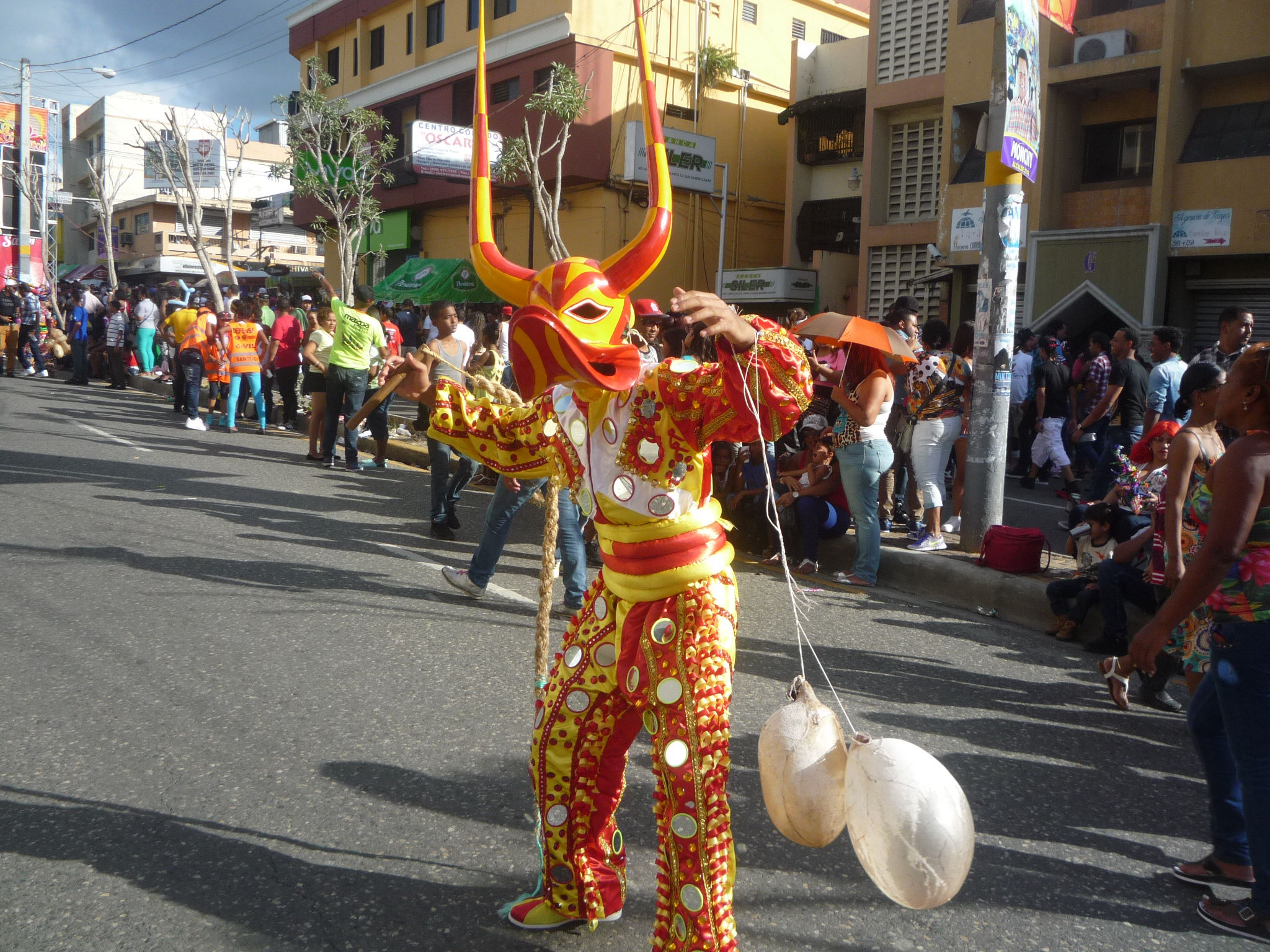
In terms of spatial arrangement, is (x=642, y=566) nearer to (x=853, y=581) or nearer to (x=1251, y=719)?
(x=1251, y=719)

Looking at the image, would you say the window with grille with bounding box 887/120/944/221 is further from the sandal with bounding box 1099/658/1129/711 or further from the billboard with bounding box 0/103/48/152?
the billboard with bounding box 0/103/48/152

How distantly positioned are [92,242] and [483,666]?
2383 inches

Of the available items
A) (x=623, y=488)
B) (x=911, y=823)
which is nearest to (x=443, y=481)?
(x=623, y=488)

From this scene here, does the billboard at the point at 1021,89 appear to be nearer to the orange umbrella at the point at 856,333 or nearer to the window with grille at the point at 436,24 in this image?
the orange umbrella at the point at 856,333

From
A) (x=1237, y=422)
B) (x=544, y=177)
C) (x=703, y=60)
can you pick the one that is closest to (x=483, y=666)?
(x=1237, y=422)

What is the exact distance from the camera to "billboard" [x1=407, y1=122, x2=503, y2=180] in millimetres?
23219

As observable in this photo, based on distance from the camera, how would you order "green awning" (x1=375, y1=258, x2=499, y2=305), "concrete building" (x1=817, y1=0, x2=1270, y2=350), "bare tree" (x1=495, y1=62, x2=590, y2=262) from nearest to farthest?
"concrete building" (x1=817, y1=0, x2=1270, y2=350)
"bare tree" (x1=495, y1=62, x2=590, y2=262)
"green awning" (x1=375, y1=258, x2=499, y2=305)

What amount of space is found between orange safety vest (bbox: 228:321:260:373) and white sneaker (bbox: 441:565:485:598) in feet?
26.0

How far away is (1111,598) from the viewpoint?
5.71 m

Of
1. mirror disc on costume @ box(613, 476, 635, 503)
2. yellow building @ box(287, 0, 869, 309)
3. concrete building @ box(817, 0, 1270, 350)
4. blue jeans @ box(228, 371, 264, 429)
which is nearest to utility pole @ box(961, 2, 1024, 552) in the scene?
mirror disc on costume @ box(613, 476, 635, 503)

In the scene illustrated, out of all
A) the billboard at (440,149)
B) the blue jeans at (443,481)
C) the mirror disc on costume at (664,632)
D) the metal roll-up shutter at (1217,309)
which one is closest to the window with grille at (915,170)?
the metal roll-up shutter at (1217,309)

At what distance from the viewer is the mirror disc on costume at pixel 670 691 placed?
242 cm

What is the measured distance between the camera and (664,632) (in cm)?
248

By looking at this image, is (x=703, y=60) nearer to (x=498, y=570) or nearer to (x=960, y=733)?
(x=498, y=570)
